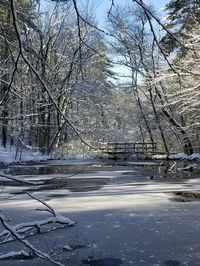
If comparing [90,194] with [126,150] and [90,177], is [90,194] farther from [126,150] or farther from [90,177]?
[126,150]

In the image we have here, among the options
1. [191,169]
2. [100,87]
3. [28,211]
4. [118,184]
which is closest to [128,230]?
[28,211]

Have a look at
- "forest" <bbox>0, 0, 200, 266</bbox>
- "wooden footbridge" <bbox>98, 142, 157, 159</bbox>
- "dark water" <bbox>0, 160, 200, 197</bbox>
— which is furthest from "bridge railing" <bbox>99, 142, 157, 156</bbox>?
"forest" <bbox>0, 0, 200, 266</bbox>

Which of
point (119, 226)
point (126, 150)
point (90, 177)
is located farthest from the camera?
point (126, 150)

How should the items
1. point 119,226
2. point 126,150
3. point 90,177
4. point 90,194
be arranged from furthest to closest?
1. point 126,150
2. point 90,177
3. point 90,194
4. point 119,226

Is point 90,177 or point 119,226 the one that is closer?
point 119,226

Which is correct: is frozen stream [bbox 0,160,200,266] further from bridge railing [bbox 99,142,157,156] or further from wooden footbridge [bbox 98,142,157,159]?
bridge railing [bbox 99,142,157,156]

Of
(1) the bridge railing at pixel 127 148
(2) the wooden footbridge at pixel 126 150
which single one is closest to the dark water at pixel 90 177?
(2) the wooden footbridge at pixel 126 150

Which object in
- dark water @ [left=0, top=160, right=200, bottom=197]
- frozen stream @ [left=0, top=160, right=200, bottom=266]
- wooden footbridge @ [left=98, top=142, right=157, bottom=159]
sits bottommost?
frozen stream @ [left=0, top=160, right=200, bottom=266]

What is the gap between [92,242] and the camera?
6.70 metres

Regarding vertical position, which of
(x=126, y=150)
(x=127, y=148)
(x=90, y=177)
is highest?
(x=127, y=148)

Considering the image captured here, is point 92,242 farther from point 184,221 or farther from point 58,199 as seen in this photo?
point 58,199

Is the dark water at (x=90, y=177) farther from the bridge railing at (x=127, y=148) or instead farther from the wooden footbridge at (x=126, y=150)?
the bridge railing at (x=127, y=148)

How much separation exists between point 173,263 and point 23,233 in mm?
2655

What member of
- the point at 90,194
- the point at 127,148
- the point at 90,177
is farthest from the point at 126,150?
the point at 90,194
